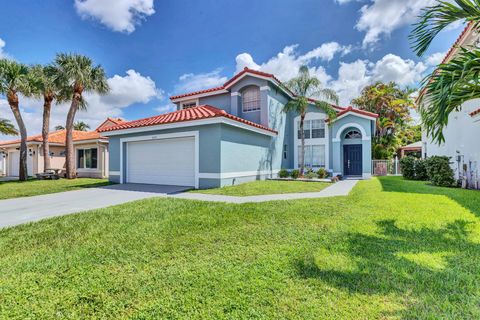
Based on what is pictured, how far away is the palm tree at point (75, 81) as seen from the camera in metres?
18.2

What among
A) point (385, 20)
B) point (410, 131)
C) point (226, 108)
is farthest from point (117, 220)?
point (410, 131)

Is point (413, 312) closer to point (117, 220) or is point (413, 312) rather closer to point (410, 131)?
point (117, 220)

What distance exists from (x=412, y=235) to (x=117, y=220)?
288 inches

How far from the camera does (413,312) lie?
259 centimetres

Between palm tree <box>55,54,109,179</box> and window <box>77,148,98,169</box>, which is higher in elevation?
palm tree <box>55,54,109,179</box>

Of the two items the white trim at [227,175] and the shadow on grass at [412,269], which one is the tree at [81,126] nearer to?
the white trim at [227,175]

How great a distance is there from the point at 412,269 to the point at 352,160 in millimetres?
18128

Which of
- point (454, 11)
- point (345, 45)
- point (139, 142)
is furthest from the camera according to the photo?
point (345, 45)

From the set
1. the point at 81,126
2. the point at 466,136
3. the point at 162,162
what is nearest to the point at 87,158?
the point at 162,162

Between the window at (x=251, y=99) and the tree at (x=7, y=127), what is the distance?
2333 cm

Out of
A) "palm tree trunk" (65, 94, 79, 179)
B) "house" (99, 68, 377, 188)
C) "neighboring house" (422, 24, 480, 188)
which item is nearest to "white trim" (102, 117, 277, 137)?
"house" (99, 68, 377, 188)

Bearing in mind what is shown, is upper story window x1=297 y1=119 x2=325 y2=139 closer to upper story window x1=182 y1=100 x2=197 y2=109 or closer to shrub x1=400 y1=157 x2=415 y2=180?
shrub x1=400 y1=157 x2=415 y2=180

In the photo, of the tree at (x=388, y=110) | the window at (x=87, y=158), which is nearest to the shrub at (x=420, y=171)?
the tree at (x=388, y=110)

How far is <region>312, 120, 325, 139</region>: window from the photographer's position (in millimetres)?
19802
